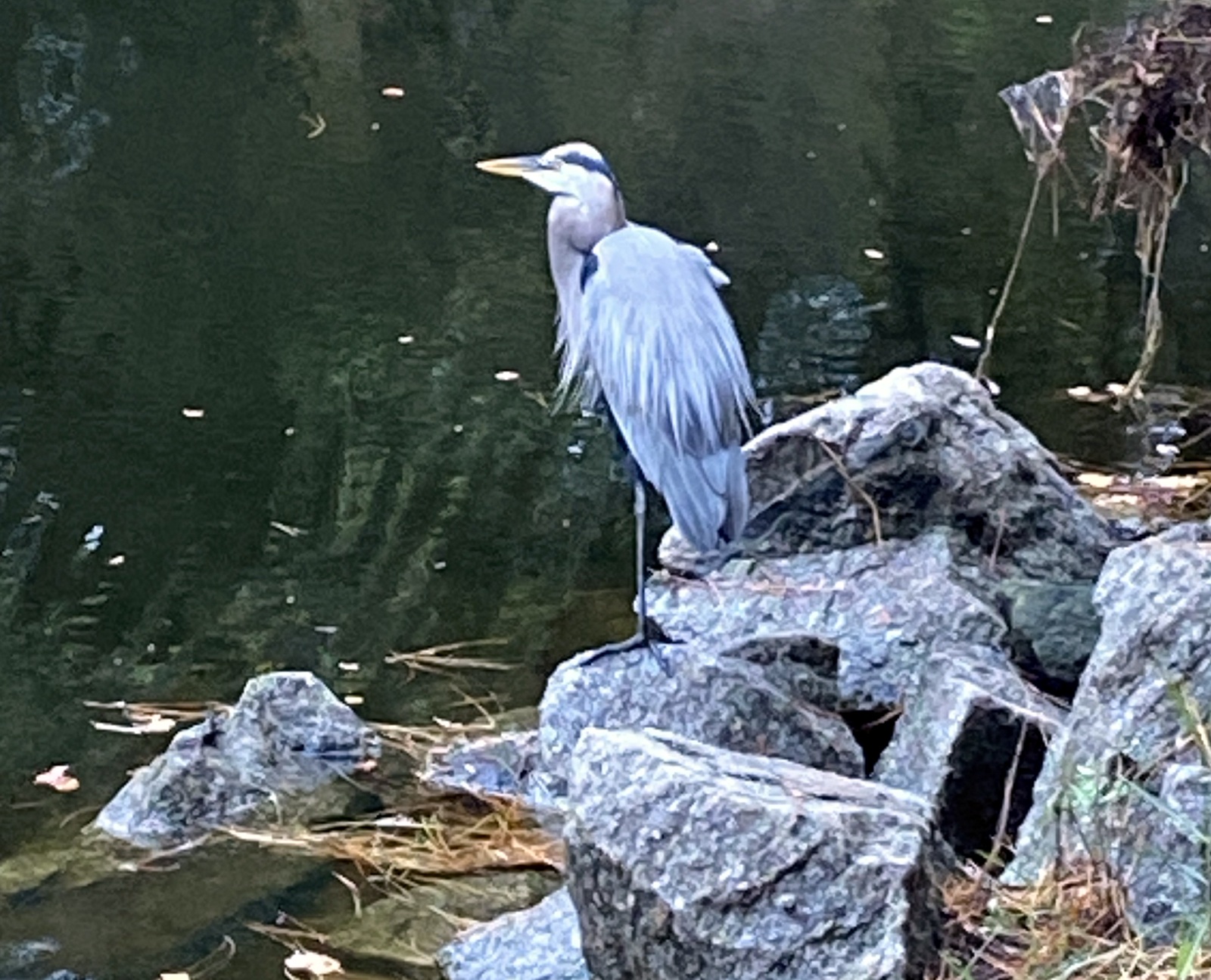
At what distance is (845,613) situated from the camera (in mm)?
4305

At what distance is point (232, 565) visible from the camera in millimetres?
5281

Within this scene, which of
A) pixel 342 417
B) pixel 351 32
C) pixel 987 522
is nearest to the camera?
pixel 987 522

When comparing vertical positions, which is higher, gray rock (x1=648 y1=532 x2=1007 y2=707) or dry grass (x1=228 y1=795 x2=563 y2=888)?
gray rock (x1=648 y1=532 x2=1007 y2=707)

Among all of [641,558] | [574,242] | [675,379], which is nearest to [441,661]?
[641,558]

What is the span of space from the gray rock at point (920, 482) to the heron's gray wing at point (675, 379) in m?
0.41

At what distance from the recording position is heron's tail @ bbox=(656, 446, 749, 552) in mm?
3980

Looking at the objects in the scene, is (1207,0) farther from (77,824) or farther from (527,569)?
(77,824)

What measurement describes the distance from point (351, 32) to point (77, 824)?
7899 mm

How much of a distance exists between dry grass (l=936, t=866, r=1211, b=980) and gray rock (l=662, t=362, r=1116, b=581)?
4.95 ft

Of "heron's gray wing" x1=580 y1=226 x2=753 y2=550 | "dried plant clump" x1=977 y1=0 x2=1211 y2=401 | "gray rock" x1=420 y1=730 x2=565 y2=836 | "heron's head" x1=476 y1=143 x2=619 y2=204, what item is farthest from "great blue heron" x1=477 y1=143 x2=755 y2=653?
"dried plant clump" x1=977 y1=0 x2=1211 y2=401

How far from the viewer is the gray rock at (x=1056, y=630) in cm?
408

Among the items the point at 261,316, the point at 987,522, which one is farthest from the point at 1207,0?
the point at 261,316

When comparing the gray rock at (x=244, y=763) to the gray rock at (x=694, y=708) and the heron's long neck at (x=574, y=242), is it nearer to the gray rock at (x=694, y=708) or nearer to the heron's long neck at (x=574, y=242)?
the gray rock at (x=694, y=708)

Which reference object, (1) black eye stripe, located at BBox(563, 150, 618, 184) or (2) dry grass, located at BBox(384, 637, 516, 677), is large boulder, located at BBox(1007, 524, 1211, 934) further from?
(2) dry grass, located at BBox(384, 637, 516, 677)
